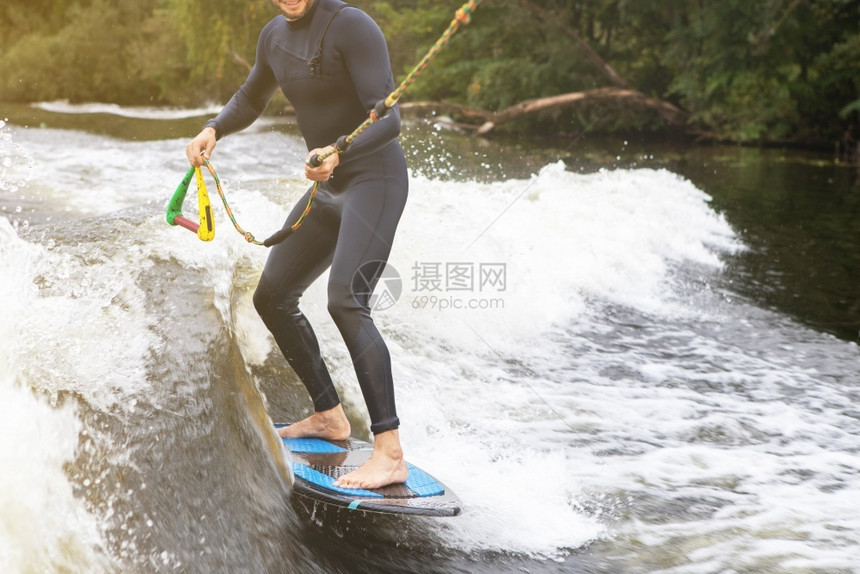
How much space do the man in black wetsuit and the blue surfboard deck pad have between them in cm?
6

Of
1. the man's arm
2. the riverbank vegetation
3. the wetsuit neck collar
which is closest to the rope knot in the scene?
the man's arm

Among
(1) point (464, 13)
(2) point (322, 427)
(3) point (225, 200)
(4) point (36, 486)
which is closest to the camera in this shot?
(1) point (464, 13)

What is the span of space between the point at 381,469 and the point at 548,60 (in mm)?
23657

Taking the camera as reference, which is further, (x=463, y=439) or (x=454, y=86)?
(x=454, y=86)

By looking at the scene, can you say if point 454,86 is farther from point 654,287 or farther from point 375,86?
point 375,86

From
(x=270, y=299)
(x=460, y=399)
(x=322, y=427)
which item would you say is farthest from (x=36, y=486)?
(x=460, y=399)

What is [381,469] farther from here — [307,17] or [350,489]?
[307,17]

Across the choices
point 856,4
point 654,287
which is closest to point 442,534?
point 654,287

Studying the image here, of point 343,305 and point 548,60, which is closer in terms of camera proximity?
point 343,305

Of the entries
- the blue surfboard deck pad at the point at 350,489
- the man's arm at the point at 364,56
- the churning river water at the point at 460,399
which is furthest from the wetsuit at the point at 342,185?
the churning river water at the point at 460,399

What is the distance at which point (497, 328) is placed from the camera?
19.5 ft

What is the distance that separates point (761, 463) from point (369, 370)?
214cm

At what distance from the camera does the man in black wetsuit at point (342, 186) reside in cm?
286

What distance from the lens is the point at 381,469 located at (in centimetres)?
292
